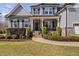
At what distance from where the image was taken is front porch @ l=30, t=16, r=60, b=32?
19761 mm

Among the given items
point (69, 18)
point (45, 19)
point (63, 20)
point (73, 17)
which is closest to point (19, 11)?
point (45, 19)

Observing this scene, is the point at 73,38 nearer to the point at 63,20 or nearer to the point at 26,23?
the point at 63,20

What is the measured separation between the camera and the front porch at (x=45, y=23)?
64.8ft

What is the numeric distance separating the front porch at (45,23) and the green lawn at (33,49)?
1.50 m

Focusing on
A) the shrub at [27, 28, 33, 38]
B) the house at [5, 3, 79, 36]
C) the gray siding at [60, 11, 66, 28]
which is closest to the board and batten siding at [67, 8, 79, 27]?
the house at [5, 3, 79, 36]

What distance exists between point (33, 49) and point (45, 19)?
11.4 ft

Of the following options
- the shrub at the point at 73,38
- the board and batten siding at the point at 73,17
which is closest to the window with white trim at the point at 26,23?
the board and batten siding at the point at 73,17

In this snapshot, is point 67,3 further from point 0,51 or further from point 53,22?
point 0,51

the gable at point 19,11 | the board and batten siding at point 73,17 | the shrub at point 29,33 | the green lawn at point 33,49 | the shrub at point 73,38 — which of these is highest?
the gable at point 19,11

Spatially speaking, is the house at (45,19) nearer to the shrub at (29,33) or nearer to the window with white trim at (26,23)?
the window with white trim at (26,23)

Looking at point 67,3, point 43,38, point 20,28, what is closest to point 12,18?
point 20,28

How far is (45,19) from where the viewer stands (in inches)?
807

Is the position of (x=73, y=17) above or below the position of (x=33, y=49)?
above

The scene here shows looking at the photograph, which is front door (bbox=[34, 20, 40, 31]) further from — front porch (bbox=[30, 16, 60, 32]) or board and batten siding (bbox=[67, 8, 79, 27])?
board and batten siding (bbox=[67, 8, 79, 27])
